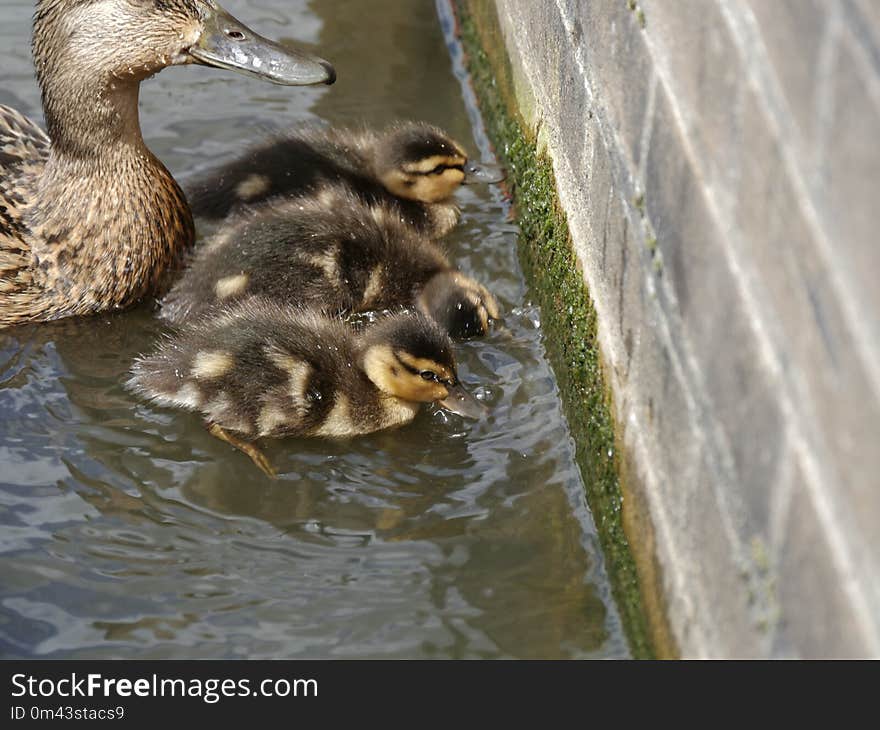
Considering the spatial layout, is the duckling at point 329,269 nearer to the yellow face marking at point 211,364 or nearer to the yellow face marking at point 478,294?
the yellow face marking at point 478,294

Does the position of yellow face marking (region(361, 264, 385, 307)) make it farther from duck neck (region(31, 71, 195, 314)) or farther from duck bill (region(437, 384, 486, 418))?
duck neck (region(31, 71, 195, 314))

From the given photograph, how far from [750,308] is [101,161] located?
2.54m

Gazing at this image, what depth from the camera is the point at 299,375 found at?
3646 mm

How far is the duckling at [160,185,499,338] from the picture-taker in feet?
13.3

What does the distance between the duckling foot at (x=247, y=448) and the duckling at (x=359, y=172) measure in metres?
1.01

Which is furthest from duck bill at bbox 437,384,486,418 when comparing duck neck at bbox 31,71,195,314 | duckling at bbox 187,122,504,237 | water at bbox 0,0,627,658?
duck neck at bbox 31,71,195,314

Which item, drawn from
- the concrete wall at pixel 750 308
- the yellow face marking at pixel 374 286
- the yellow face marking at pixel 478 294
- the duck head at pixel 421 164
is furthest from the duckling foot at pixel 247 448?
the duck head at pixel 421 164

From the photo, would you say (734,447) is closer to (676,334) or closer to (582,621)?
(676,334)

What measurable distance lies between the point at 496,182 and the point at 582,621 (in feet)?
6.82

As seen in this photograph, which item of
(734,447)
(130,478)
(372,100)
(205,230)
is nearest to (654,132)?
(734,447)

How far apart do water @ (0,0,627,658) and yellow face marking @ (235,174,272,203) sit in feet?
1.81

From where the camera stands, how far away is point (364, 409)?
3736mm

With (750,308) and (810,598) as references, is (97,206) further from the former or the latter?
(810,598)

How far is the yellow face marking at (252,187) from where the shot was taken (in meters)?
4.50
